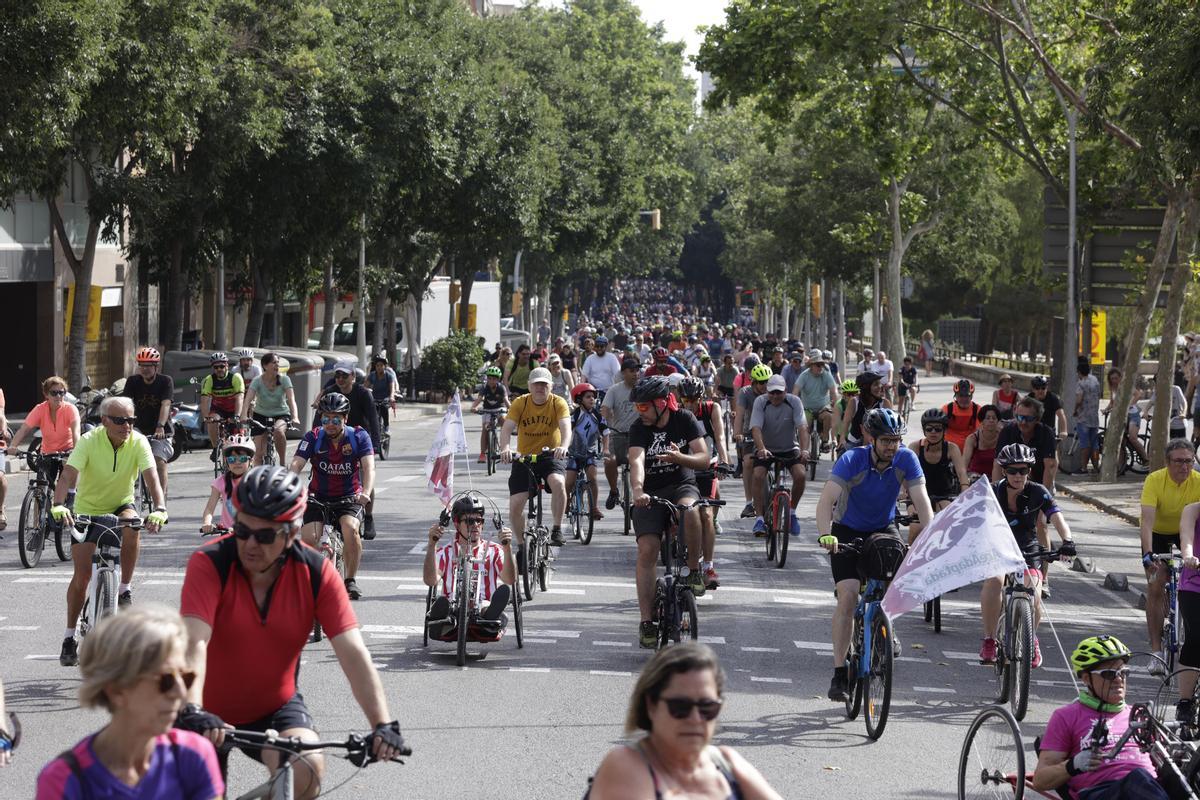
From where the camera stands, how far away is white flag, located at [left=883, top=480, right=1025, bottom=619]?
8.54 metres

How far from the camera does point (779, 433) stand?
1794cm

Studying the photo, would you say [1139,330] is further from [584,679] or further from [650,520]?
[584,679]

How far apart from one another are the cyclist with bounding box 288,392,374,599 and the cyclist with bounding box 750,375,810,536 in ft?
18.4

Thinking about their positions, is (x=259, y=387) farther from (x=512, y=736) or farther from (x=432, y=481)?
(x=512, y=736)

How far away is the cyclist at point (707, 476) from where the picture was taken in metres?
12.8

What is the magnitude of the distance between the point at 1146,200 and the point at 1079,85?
2123 millimetres

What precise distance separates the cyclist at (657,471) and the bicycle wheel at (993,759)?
12.2 ft

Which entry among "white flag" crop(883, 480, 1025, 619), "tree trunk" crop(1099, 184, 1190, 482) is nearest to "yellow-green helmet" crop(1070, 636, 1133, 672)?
"white flag" crop(883, 480, 1025, 619)

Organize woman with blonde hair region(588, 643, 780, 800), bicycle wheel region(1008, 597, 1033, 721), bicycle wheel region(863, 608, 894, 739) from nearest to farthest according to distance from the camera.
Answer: woman with blonde hair region(588, 643, 780, 800) < bicycle wheel region(863, 608, 894, 739) < bicycle wheel region(1008, 597, 1033, 721)

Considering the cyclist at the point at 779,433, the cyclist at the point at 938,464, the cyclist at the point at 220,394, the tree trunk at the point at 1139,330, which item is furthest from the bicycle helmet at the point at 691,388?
the tree trunk at the point at 1139,330

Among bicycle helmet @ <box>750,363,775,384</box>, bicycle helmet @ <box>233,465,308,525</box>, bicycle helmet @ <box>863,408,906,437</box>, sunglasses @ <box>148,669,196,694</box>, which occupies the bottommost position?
sunglasses @ <box>148,669,196,694</box>

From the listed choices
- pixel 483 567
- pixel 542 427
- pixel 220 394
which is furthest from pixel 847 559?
pixel 220 394

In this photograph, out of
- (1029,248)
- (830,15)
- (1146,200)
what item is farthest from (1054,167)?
A: (1029,248)

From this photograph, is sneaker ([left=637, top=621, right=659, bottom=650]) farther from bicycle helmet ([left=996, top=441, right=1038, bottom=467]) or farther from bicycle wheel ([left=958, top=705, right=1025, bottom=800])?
bicycle wheel ([left=958, top=705, right=1025, bottom=800])
